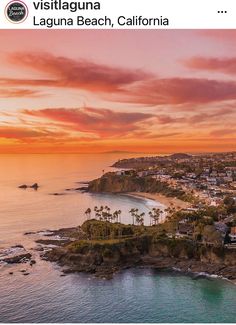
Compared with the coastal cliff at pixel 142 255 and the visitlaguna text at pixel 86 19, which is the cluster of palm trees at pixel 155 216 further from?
the visitlaguna text at pixel 86 19

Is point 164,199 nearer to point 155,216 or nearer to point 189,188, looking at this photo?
point 189,188

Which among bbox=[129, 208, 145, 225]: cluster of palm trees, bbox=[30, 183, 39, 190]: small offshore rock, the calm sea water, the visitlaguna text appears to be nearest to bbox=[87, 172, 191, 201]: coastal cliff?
bbox=[30, 183, 39, 190]: small offshore rock

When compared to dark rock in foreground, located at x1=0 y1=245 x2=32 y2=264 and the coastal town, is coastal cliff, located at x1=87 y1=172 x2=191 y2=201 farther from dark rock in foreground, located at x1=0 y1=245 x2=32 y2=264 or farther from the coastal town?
dark rock in foreground, located at x1=0 y1=245 x2=32 y2=264

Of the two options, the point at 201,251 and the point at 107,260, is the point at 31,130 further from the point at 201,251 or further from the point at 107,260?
the point at 201,251

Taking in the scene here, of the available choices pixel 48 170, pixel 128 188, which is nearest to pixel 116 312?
pixel 128 188

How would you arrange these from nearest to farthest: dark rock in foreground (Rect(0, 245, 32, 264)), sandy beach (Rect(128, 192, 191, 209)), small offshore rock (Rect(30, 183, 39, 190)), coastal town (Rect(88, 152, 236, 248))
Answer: dark rock in foreground (Rect(0, 245, 32, 264)) → coastal town (Rect(88, 152, 236, 248)) → sandy beach (Rect(128, 192, 191, 209)) → small offshore rock (Rect(30, 183, 39, 190))

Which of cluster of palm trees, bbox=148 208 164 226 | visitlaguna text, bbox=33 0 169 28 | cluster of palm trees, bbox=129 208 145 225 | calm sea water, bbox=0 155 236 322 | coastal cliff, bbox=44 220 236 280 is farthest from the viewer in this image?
cluster of palm trees, bbox=148 208 164 226

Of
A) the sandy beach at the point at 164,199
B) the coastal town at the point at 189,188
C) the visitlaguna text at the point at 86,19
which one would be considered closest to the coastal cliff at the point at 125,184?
the coastal town at the point at 189,188

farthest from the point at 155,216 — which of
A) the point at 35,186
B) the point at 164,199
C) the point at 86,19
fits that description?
the point at 35,186
